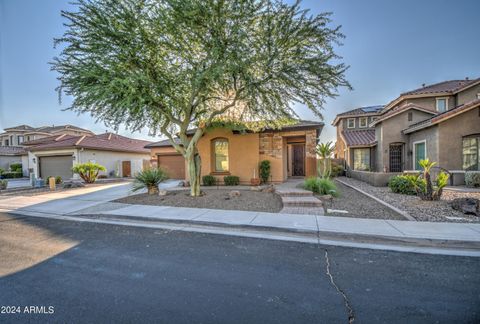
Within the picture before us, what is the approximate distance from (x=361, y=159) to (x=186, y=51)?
56.9 ft

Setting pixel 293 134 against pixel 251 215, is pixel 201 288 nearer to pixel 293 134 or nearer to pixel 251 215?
pixel 251 215

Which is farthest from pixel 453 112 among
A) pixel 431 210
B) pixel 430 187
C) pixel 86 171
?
pixel 86 171

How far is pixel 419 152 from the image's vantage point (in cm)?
1391

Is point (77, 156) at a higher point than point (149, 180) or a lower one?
higher

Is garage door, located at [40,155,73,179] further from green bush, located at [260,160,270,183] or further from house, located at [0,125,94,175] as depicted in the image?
green bush, located at [260,160,270,183]

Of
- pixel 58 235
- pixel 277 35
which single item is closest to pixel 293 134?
pixel 277 35

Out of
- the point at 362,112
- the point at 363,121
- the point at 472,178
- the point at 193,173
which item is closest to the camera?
the point at 193,173

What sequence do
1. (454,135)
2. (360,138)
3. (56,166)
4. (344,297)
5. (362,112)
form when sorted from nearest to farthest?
Result: (344,297) < (454,135) < (360,138) < (56,166) < (362,112)

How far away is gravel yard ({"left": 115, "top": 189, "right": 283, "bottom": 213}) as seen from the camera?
772 cm

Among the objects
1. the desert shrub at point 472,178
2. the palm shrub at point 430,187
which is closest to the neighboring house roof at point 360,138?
the desert shrub at point 472,178

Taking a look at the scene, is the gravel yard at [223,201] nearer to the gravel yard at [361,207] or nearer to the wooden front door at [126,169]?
the gravel yard at [361,207]

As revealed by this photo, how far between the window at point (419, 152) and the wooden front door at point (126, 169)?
85.1 ft

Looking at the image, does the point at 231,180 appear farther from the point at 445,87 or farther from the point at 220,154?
the point at 445,87

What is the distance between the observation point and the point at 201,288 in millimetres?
3002
